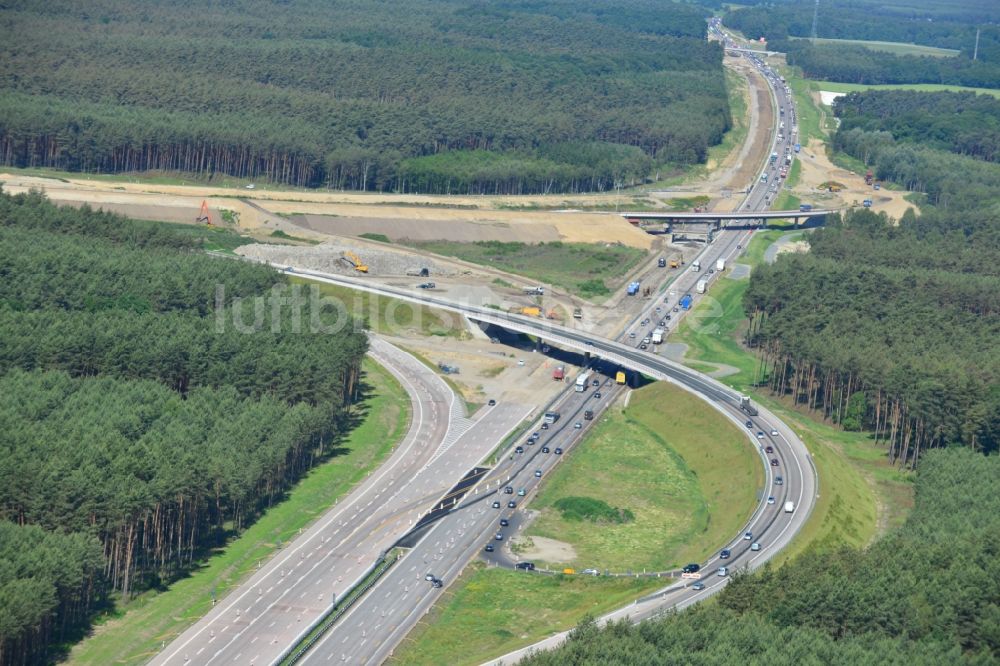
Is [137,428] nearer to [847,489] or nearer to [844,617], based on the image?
[844,617]

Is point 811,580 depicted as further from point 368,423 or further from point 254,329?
point 254,329

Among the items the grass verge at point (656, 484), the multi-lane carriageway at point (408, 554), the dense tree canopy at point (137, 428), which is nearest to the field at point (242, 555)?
the multi-lane carriageway at point (408, 554)

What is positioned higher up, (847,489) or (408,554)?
(847,489)

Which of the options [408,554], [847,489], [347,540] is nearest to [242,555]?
[347,540]

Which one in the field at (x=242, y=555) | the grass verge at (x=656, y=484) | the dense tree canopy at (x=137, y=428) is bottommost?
the field at (x=242, y=555)

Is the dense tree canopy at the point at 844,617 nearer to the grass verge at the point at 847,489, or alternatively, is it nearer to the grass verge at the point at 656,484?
the grass verge at the point at 847,489

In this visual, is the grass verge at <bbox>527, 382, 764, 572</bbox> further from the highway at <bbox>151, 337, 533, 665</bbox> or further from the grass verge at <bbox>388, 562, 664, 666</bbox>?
the highway at <bbox>151, 337, 533, 665</bbox>
